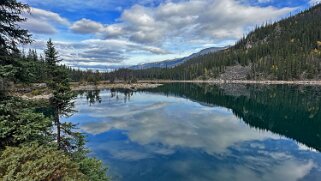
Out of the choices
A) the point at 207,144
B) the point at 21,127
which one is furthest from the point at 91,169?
the point at 207,144

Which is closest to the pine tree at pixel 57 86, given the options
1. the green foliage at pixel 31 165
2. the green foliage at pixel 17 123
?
the green foliage at pixel 17 123

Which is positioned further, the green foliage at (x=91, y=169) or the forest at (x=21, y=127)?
the green foliage at (x=91, y=169)

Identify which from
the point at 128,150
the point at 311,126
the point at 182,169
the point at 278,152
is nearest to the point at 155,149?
the point at 128,150

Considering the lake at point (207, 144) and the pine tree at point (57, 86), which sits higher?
the pine tree at point (57, 86)

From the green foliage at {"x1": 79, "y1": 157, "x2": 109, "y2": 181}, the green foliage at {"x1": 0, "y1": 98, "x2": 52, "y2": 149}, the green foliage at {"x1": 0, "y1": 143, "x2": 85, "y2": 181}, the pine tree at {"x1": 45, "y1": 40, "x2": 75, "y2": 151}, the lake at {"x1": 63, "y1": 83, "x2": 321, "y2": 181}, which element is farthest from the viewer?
the lake at {"x1": 63, "y1": 83, "x2": 321, "y2": 181}

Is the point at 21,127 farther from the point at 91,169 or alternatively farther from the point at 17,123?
the point at 91,169

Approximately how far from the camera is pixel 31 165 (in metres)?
13.0

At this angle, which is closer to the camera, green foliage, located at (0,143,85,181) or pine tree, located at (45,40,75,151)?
green foliage, located at (0,143,85,181)

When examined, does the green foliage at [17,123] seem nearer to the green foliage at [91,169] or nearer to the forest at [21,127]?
the forest at [21,127]

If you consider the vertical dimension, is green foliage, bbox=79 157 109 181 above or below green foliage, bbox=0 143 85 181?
below

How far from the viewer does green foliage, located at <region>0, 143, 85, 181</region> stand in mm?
12562

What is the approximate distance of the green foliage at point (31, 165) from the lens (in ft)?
41.2

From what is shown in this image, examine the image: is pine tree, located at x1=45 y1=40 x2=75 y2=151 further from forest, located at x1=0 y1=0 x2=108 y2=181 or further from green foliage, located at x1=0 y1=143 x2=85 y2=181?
green foliage, located at x1=0 y1=143 x2=85 y2=181

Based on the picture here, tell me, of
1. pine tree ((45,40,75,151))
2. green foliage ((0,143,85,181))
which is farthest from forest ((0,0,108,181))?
pine tree ((45,40,75,151))
